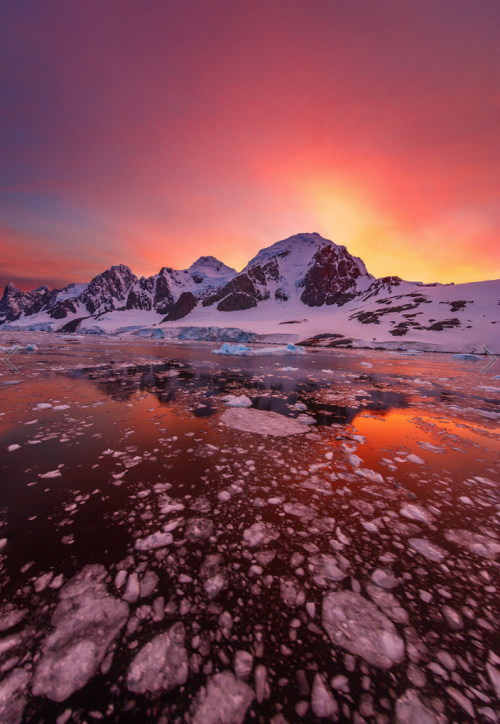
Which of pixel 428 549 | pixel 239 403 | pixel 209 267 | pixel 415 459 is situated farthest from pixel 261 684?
pixel 209 267

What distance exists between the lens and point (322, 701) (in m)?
1.33

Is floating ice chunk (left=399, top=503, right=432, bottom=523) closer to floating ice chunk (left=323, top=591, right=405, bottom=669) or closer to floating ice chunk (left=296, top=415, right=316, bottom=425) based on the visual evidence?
floating ice chunk (left=323, top=591, right=405, bottom=669)

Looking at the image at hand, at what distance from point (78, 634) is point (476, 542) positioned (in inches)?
133

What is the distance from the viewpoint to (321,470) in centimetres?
361

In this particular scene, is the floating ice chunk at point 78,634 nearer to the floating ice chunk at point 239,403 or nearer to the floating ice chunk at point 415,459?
the floating ice chunk at point 415,459

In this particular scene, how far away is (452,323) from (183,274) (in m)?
119

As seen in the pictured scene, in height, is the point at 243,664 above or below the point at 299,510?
above

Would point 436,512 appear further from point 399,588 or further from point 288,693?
point 288,693

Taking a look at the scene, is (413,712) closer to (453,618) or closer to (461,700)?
(461,700)

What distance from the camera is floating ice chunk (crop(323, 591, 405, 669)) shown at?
1.54m

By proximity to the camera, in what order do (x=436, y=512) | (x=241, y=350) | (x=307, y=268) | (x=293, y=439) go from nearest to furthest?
1. (x=436, y=512)
2. (x=293, y=439)
3. (x=241, y=350)
4. (x=307, y=268)

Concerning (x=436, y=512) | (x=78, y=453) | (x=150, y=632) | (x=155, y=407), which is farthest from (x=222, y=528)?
(x=155, y=407)

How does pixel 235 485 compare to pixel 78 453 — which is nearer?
pixel 235 485

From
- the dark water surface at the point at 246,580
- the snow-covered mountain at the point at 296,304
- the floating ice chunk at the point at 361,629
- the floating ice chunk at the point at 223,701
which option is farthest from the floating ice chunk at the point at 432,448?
the snow-covered mountain at the point at 296,304
